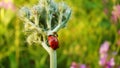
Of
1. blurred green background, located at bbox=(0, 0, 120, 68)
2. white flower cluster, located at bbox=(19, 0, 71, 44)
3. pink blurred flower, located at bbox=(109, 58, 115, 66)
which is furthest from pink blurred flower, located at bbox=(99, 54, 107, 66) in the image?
white flower cluster, located at bbox=(19, 0, 71, 44)

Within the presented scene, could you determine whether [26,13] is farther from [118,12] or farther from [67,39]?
[67,39]

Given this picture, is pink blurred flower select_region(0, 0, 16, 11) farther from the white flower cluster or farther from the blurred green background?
the white flower cluster

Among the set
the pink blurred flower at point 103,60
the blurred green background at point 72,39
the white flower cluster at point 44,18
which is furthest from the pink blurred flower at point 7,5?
the white flower cluster at point 44,18

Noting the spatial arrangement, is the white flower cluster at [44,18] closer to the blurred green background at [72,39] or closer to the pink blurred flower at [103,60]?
the pink blurred flower at [103,60]

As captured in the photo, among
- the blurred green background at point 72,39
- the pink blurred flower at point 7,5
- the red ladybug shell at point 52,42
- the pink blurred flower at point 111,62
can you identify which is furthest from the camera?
the pink blurred flower at point 7,5

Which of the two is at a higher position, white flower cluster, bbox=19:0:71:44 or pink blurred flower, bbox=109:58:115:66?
white flower cluster, bbox=19:0:71:44

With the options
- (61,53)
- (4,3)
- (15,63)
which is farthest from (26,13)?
(4,3)

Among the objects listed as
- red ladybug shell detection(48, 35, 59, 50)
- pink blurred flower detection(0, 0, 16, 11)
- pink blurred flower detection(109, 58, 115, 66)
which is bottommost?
pink blurred flower detection(109, 58, 115, 66)

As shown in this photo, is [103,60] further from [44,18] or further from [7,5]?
[44,18]

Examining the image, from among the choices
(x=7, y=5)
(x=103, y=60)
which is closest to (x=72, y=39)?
(x=7, y=5)
